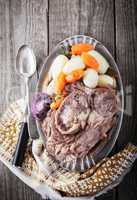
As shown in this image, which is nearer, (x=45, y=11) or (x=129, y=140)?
(x=129, y=140)

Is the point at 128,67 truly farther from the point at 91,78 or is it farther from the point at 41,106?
the point at 41,106

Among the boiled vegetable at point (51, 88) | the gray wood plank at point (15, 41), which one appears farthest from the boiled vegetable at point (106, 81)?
the gray wood plank at point (15, 41)

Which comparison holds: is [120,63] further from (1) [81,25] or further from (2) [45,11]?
(2) [45,11]

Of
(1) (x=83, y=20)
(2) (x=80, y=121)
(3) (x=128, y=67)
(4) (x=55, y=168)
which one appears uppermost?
(1) (x=83, y=20)

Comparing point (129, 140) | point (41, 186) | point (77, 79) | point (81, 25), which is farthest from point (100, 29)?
point (41, 186)

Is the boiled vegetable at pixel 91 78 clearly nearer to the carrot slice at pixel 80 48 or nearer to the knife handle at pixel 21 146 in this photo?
the carrot slice at pixel 80 48

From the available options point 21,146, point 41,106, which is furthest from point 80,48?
point 21,146
